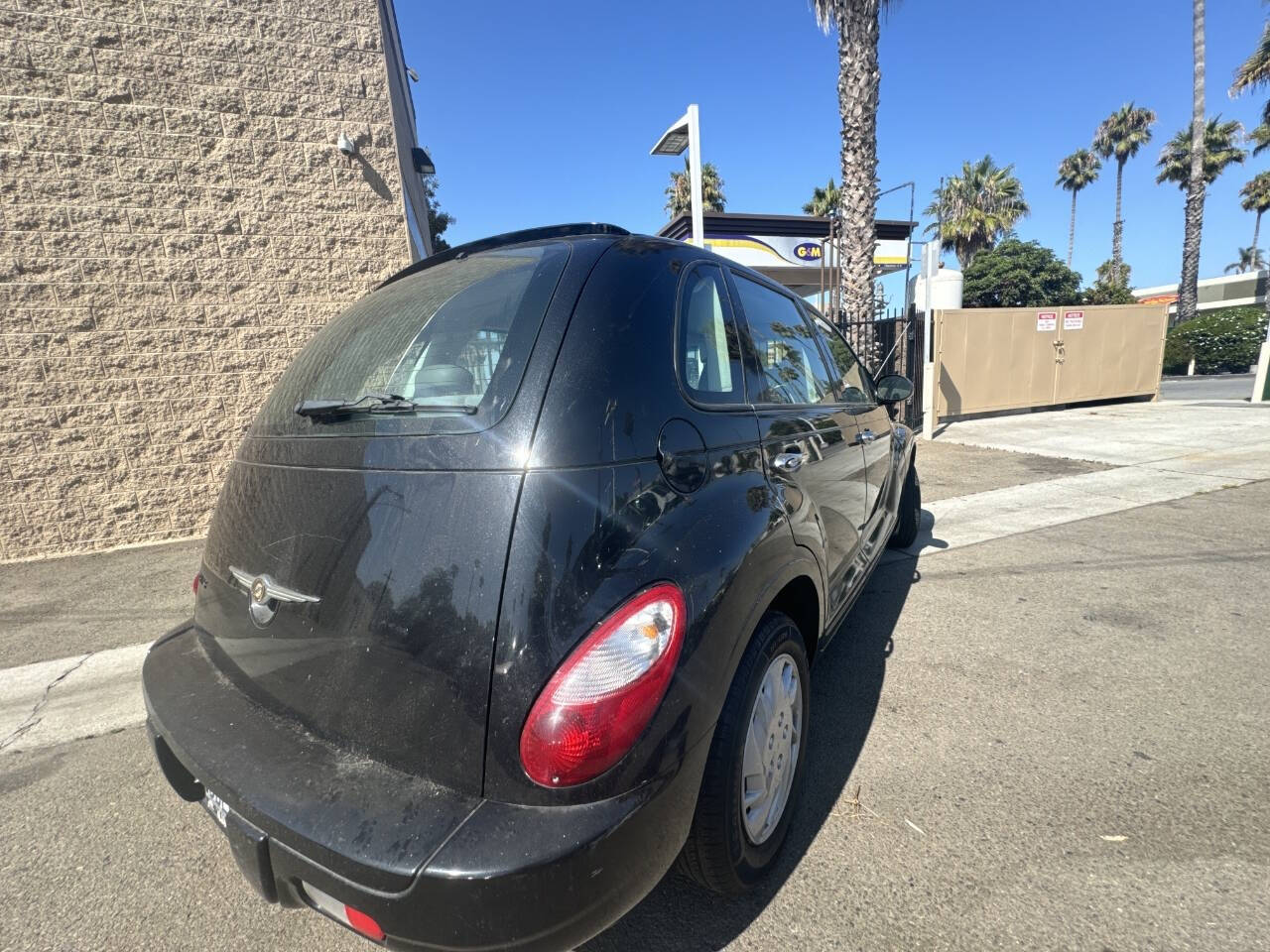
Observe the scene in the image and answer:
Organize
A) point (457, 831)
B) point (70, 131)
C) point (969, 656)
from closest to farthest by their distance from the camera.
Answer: point (457, 831) < point (969, 656) < point (70, 131)

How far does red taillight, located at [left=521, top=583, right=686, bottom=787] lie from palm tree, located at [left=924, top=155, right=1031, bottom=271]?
1392 inches

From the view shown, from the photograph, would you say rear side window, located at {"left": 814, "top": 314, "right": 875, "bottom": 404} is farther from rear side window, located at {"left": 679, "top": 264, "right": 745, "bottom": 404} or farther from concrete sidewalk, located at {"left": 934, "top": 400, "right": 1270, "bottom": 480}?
concrete sidewalk, located at {"left": 934, "top": 400, "right": 1270, "bottom": 480}

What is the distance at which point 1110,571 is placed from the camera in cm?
400

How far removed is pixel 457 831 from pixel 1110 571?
4526 mm

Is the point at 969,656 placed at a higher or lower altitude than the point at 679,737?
lower

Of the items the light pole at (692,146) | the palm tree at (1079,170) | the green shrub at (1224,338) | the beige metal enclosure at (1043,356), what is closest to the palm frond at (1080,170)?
the palm tree at (1079,170)

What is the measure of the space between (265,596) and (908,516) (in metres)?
4.17

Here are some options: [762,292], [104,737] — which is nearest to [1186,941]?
[762,292]

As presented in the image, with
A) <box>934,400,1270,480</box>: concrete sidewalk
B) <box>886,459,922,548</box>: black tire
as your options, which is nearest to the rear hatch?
<box>886,459,922,548</box>: black tire

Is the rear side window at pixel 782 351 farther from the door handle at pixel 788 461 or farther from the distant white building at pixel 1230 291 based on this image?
the distant white building at pixel 1230 291

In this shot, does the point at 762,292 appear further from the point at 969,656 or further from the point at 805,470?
the point at 969,656


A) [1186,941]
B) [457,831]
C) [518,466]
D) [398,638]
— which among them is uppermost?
[518,466]

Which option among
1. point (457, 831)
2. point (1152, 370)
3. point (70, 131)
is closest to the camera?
point (457, 831)

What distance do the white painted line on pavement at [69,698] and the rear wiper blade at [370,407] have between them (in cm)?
229
